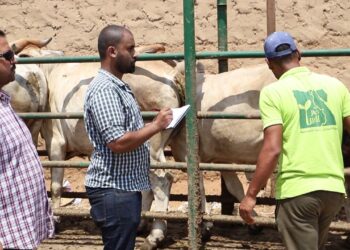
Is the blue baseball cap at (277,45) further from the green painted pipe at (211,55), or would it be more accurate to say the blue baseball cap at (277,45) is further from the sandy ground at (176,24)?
the sandy ground at (176,24)

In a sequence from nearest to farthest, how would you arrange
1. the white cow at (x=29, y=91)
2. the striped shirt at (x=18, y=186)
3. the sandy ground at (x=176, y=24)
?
the striped shirt at (x=18, y=186) → the white cow at (x=29, y=91) → the sandy ground at (x=176, y=24)

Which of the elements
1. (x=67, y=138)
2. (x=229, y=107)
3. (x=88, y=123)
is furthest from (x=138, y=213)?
(x=67, y=138)

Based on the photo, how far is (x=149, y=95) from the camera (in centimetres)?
629

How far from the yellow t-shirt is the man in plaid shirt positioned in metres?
1.19

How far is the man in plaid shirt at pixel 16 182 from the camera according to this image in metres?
3.31

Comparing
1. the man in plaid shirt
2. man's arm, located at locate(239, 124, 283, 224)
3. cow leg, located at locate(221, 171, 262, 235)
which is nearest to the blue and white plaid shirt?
the man in plaid shirt

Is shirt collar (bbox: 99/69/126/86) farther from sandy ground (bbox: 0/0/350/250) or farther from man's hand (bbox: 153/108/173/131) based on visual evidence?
sandy ground (bbox: 0/0/350/250)

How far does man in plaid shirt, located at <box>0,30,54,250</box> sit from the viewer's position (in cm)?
331

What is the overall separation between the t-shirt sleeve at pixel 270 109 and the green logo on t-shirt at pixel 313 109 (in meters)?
0.11

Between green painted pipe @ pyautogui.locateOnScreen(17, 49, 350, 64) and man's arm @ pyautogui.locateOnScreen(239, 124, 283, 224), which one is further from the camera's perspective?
green painted pipe @ pyautogui.locateOnScreen(17, 49, 350, 64)

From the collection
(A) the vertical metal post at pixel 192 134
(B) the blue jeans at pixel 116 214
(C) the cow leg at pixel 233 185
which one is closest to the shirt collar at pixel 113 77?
(B) the blue jeans at pixel 116 214

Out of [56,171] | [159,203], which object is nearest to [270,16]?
[159,203]

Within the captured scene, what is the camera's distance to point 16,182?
11.0 feet

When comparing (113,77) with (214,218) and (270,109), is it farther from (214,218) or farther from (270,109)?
(214,218)
